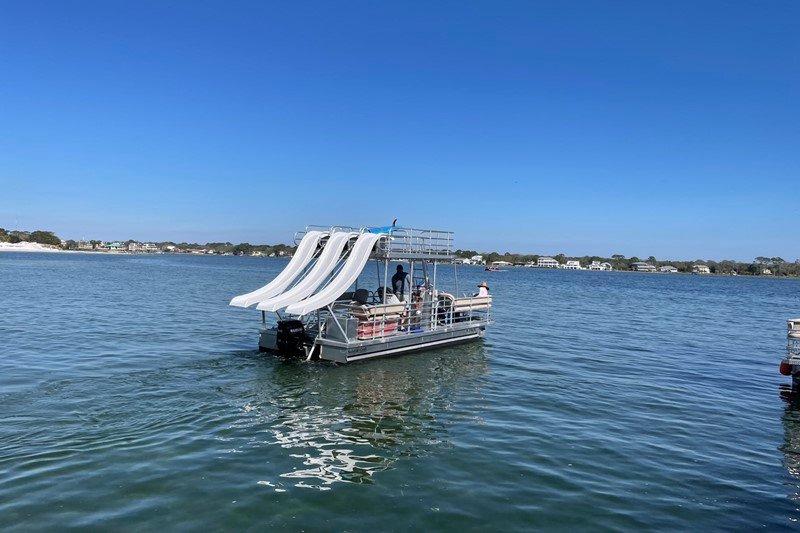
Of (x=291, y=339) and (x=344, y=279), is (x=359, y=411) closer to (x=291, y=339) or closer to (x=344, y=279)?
(x=291, y=339)

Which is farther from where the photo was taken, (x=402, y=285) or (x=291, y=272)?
(x=402, y=285)

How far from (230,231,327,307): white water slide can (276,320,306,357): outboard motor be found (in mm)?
1375

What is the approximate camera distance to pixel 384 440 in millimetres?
11469

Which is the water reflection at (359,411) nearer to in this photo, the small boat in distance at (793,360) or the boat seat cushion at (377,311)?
the boat seat cushion at (377,311)

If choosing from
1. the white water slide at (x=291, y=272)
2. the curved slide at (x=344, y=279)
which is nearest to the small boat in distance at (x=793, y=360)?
the curved slide at (x=344, y=279)

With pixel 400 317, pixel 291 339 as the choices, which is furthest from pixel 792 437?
pixel 291 339

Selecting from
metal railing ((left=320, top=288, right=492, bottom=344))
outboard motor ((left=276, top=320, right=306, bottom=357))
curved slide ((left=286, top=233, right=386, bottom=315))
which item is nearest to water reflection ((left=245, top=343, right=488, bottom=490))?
outboard motor ((left=276, top=320, right=306, bottom=357))

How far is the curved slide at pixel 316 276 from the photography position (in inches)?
719

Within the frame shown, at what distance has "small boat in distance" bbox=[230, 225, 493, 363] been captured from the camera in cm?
1841

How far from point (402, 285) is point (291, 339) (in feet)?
18.0

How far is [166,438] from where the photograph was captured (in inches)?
428

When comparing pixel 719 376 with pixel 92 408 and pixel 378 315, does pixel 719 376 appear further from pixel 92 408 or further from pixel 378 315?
pixel 92 408

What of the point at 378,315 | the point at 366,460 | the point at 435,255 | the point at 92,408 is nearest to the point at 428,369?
the point at 378,315

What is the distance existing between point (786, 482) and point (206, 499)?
1057 centimetres
